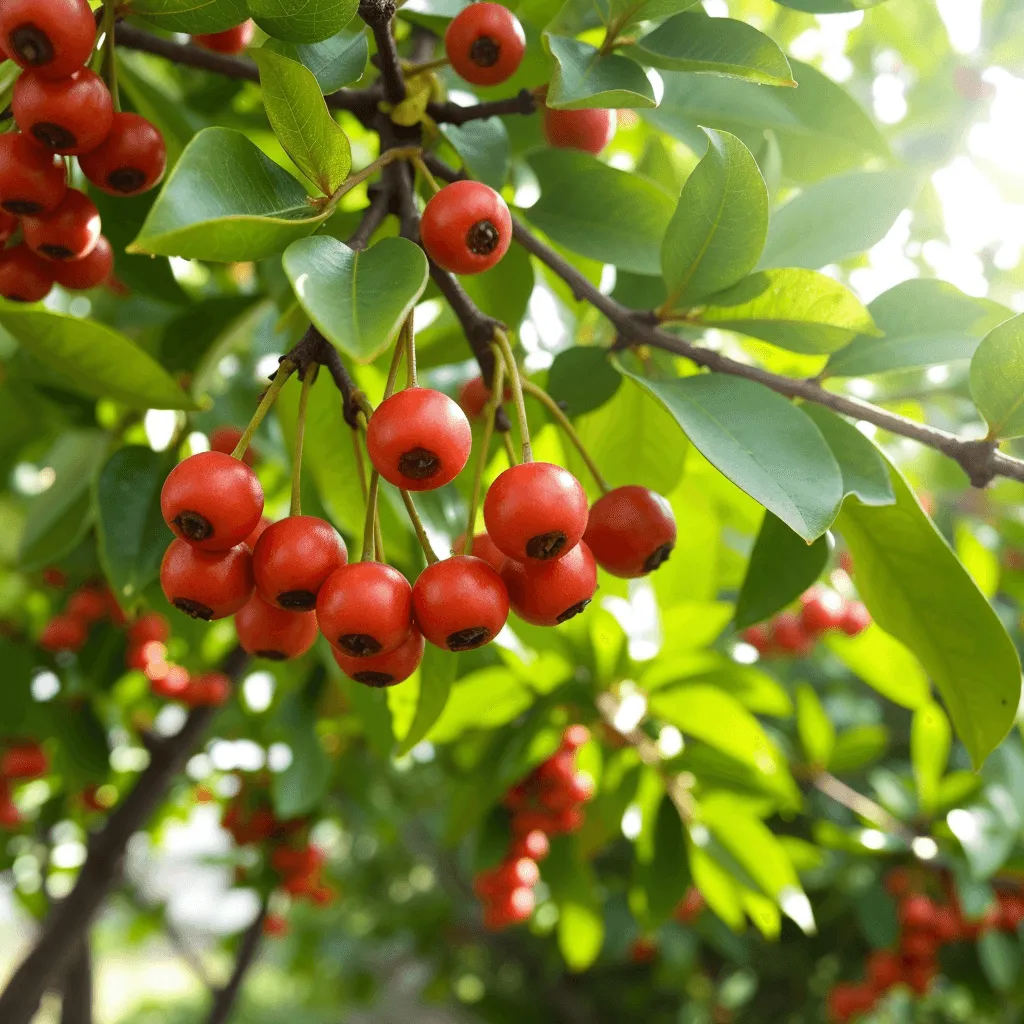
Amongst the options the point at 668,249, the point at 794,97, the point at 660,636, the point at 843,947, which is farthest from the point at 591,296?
the point at 843,947

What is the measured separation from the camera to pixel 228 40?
152cm

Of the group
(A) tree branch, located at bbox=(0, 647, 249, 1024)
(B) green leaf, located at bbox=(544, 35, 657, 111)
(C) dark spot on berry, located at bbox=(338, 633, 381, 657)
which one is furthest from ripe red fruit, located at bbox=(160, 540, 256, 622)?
(A) tree branch, located at bbox=(0, 647, 249, 1024)

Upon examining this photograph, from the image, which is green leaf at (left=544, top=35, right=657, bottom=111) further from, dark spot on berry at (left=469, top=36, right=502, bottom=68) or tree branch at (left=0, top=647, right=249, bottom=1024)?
tree branch at (left=0, top=647, right=249, bottom=1024)

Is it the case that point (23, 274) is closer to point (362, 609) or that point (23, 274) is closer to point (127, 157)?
point (127, 157)

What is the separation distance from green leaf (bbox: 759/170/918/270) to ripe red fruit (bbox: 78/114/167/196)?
0.88 metres

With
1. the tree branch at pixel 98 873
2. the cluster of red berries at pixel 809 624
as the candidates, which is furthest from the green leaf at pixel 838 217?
the tree branch at pixel 98 873

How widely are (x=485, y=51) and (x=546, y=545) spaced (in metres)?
0.70

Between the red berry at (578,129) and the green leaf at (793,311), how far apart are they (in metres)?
0.51

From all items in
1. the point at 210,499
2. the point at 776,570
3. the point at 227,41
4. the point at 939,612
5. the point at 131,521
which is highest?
the point at 227,41

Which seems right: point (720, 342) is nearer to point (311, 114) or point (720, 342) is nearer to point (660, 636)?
point (660, 636)

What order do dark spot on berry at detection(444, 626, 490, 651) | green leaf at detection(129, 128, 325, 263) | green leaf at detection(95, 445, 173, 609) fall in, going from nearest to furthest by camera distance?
green leaf at detection(129, 128, 325, 263), dark spot on berry at detection(444, 626, 490, 651), green leaf at detection(95, 445, 173, 609)

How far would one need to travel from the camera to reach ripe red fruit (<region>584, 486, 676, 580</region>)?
3.89ft

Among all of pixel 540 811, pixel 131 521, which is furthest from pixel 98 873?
pixel 131 521

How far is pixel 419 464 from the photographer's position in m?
0.91
